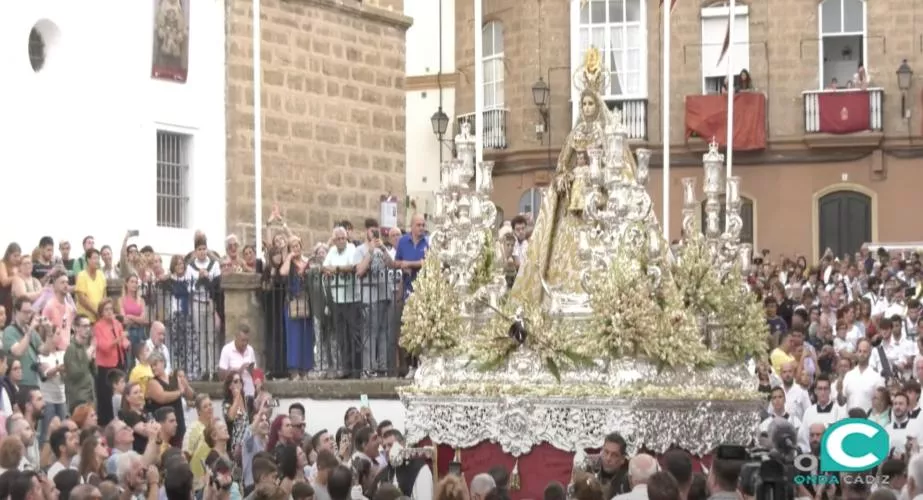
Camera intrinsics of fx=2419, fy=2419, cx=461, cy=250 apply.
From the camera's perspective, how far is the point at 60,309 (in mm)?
21969

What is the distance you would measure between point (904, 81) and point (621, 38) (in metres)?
5.45

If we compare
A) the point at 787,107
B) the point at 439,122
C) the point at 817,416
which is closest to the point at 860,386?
the point at 817,416

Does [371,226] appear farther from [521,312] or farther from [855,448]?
[855,448]

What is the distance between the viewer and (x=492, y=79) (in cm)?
4612

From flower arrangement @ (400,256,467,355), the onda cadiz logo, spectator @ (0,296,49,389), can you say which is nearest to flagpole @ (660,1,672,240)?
flower arrangement @ (400,256,467,355)

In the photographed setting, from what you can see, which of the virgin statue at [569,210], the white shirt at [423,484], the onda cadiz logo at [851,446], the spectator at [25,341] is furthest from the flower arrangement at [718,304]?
the onda cadiz logo at [851,446]

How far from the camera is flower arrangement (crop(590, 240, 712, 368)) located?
18.5 m

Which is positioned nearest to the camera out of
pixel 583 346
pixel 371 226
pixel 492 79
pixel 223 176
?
pixel 583 346

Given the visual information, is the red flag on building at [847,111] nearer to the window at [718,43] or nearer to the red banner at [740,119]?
the red banner at [740,119]

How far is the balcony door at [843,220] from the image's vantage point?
43.1m

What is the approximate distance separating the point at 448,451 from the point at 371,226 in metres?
5.92

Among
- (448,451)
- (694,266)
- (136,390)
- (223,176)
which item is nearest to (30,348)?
(136,390)

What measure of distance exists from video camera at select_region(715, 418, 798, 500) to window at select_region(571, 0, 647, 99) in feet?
103

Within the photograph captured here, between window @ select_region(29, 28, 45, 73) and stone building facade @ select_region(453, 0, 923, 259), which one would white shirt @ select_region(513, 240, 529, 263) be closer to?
window @ select_region(29, 28, 45, 73)
